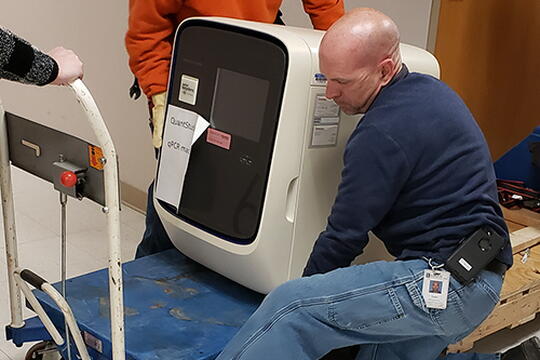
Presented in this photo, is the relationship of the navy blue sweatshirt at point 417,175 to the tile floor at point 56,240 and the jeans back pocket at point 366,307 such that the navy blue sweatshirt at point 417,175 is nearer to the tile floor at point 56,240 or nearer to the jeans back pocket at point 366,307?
the jeans back pocket at point 366,307

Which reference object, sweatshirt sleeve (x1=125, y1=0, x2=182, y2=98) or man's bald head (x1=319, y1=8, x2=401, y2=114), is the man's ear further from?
sweatshirt sleeve (x1=125, y1=0, x2=182, y2=98)

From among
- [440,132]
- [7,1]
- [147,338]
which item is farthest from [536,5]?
[7,1]

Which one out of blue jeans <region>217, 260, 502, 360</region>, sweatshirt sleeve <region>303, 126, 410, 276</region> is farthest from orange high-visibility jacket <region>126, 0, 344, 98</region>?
blue jeans <region>217, 260, 502, 360</region>

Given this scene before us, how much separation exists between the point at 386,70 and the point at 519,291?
1.16m

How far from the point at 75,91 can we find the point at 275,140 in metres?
0.54

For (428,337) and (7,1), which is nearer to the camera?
(428,337)

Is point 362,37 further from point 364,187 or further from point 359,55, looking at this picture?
point 364,187

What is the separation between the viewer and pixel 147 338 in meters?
1.90

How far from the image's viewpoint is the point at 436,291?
1730mm

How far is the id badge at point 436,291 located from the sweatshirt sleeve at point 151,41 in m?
1.02

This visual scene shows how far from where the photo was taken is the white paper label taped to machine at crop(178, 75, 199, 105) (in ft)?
6.86

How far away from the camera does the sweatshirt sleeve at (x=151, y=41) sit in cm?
218

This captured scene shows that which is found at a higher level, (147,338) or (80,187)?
(80,187)

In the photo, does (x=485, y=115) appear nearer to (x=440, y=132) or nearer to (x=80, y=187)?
(x=440, y=132)
